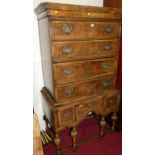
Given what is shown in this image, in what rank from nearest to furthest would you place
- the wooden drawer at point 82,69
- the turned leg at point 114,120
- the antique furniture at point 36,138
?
the antique furniture at point 36,138 < the wooden drawer at point 82,69 < the turned leg at point 114,120

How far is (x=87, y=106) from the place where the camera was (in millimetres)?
1695

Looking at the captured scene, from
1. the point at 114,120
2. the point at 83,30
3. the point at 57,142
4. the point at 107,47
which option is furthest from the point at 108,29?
the point at 57,142

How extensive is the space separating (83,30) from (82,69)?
1.24 ft

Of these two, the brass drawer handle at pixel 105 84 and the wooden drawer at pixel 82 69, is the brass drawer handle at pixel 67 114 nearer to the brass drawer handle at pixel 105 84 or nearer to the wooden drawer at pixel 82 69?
the wooden drawer at pixel 82 69

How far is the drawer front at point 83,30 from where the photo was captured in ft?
4.34

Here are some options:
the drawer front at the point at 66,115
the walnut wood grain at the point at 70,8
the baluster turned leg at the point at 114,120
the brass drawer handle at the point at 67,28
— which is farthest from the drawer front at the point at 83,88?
the walnut wood grain at the point at 70,8

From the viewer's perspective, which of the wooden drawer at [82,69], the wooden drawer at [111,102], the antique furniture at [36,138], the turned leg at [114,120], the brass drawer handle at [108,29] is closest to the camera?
the antique furniture at [36,138]

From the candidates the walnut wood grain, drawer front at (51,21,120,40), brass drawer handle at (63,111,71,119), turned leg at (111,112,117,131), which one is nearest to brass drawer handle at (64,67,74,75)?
drawer front at (51,21,120,40)

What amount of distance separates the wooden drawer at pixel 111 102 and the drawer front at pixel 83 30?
2.18 feet

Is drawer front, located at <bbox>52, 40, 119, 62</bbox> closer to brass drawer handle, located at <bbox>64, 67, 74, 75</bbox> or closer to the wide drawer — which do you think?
brass drawer handle, located at <bbox>64, 67, 74, 75</bbox>
